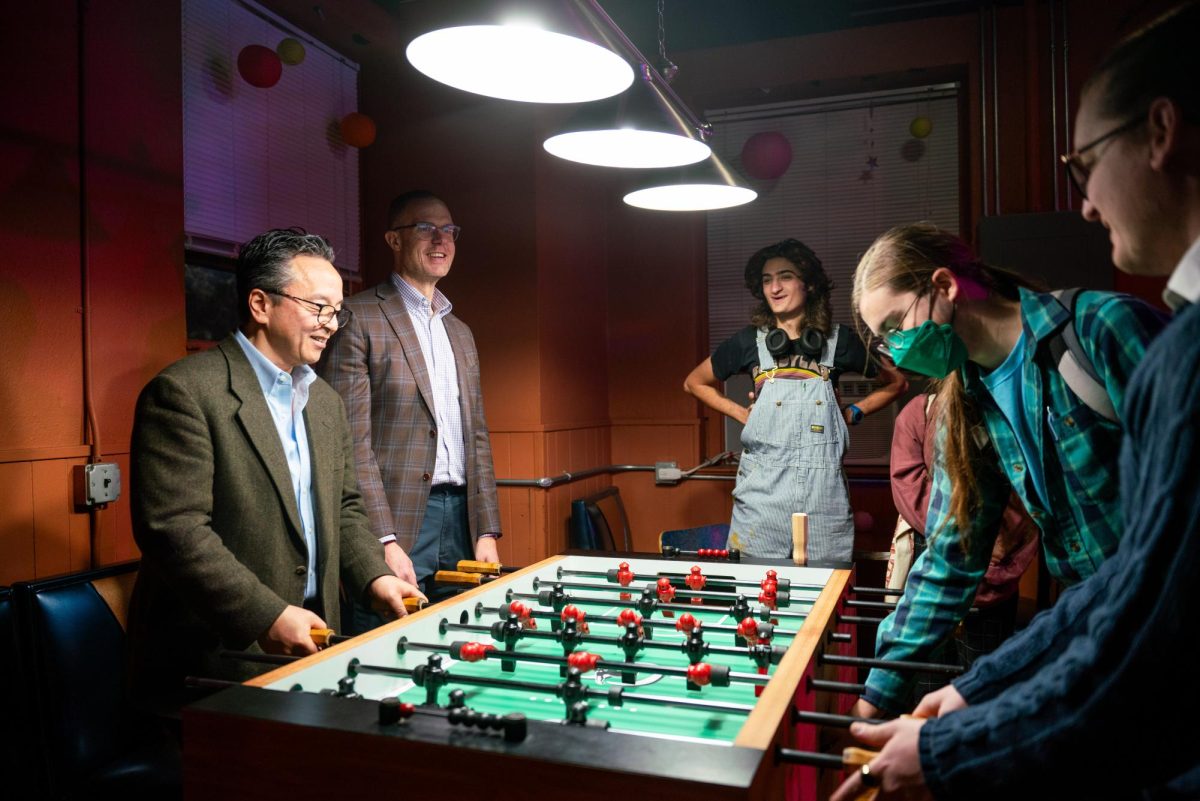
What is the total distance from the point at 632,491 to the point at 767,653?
3.66m

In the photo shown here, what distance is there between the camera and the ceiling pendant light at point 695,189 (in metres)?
3.05

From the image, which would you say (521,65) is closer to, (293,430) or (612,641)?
(293,430)

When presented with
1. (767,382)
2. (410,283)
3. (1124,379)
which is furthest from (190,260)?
(1124,379)

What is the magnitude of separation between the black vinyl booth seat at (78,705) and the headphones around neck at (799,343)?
2.54 m

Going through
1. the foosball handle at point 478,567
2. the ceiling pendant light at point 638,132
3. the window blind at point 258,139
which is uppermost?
the window blind at point 258,139

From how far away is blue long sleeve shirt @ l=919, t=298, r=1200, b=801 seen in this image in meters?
0.83

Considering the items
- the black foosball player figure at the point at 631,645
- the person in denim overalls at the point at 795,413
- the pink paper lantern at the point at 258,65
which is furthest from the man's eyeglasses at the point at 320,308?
the person in denim overalls at the point at 795,413

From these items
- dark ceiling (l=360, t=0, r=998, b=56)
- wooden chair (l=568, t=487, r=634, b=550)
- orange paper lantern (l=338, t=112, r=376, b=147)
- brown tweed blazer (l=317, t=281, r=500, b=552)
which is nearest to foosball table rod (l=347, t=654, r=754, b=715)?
brown tweed blazer (l=317, t=281, r=500, b=552)

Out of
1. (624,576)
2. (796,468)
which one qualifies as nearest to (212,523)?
(624,576)

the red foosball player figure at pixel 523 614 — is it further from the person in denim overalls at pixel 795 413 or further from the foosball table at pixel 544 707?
the person in denim overalls at pixel 795 413

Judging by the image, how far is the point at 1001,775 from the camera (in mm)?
995

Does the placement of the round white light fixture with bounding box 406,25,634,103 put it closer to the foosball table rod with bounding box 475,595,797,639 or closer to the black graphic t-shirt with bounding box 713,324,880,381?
the foosball table rod with bounding box 475,595,797,639

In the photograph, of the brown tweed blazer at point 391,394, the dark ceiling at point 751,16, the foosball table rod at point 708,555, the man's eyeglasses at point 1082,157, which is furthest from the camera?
the dark ceiling at point 751,16

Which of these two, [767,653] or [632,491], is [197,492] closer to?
[767,653]
